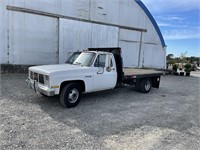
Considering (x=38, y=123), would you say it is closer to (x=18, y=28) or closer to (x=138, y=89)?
(x=138, y=89)

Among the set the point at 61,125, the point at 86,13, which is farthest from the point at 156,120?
the point at 86,13

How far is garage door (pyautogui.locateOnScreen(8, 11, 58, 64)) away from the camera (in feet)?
36.3

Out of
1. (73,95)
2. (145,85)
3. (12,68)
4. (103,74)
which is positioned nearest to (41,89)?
(73,95)

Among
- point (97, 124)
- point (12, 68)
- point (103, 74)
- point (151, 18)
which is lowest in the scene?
point (97, 124)

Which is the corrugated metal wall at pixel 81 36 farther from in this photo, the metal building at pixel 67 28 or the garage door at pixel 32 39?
the garage door at pixel 32 39

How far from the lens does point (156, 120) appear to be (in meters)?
5.01

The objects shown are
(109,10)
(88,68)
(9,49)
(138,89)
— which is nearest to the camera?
(88,68)

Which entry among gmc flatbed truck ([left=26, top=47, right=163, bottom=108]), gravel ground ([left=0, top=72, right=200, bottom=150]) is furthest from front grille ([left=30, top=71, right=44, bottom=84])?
gravel ground ([left=0, top=72, right=200, bottom=150])

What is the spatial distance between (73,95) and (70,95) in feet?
0.39

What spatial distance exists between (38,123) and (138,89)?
551 centimetres

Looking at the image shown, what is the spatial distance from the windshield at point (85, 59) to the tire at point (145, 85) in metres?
3.37

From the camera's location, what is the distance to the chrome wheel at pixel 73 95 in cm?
562

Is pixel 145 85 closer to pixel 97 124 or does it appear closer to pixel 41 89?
pixel 97 124

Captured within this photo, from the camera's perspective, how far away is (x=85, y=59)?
20.9 ft
